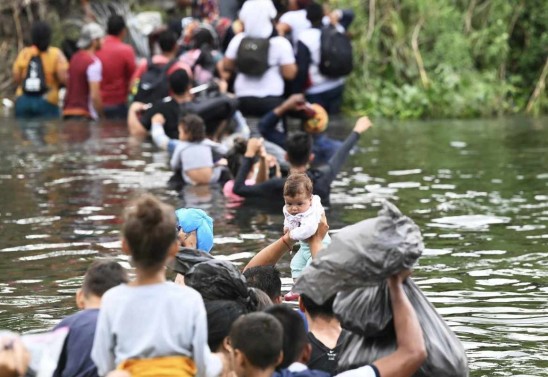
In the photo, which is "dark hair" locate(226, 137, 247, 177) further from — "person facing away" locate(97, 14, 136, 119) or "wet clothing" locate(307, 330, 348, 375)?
"person facing away" locate(97, 14, 136, 119)

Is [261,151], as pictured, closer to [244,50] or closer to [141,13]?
[244,50]

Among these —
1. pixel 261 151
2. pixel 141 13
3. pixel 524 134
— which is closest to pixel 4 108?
pixel 141 13

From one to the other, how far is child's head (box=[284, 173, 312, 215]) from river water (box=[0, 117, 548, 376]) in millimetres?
1306

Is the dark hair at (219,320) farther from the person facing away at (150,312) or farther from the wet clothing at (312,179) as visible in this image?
the wet clothing at (312,179)

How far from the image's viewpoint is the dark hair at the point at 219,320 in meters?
6.75

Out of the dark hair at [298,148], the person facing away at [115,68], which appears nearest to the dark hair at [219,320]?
the dark hair at [298,148]

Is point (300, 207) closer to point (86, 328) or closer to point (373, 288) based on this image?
point (373, 288)

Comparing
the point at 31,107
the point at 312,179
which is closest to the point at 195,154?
the point at 312,179

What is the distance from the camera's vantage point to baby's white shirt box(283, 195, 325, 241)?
324 inches

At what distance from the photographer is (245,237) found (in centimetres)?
1260

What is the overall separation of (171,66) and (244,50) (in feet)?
4.86

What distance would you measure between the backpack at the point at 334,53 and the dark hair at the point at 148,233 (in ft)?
49.4

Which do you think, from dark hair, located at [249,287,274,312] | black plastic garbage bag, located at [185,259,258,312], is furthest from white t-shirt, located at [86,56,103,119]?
black plastic garbage bag, located at [185,259,258,312]

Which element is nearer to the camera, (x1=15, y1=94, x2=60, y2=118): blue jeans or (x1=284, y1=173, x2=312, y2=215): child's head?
(x1=284, y1=173, x2=312, y2=215): child's head
